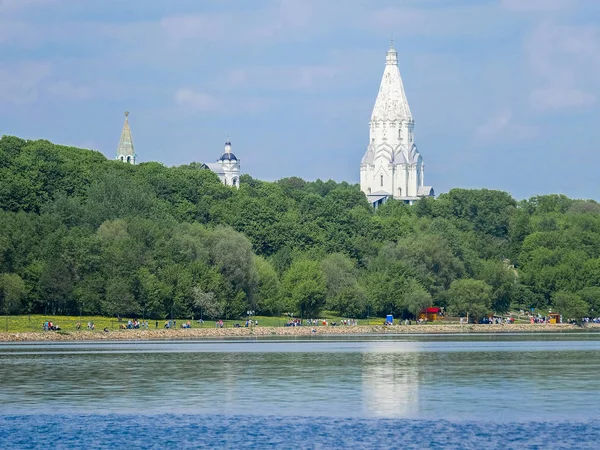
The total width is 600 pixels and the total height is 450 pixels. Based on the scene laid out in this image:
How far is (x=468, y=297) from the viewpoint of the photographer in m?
138

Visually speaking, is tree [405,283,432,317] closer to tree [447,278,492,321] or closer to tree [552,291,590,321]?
tree [447,278,492,321]

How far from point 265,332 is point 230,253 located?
843 centimetres

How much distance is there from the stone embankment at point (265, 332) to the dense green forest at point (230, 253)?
3.38 m

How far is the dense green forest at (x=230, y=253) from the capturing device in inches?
4373

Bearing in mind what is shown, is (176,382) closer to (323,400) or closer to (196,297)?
(323,400)

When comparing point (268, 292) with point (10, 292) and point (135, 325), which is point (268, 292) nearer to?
point (135, 325)

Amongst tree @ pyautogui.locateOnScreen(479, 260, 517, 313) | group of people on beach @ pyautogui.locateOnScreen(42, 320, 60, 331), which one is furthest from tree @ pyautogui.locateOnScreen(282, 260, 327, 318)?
group of people on beach @ pyautogui.locateOnScreen(42, 320, 60, 331)

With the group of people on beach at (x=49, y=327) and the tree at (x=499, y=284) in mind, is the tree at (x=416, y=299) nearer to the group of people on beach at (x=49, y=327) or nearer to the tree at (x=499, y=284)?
the tree at (x=499, y=284)

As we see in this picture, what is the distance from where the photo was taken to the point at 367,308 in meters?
137

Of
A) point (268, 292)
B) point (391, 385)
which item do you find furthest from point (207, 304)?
point (391, 385)

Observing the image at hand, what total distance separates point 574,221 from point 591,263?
100 feet

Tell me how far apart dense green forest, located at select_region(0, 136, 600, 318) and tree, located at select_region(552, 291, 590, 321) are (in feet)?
0.75

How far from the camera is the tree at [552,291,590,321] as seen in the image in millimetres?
145125

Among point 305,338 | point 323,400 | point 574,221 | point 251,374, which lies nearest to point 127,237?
point 305,338
